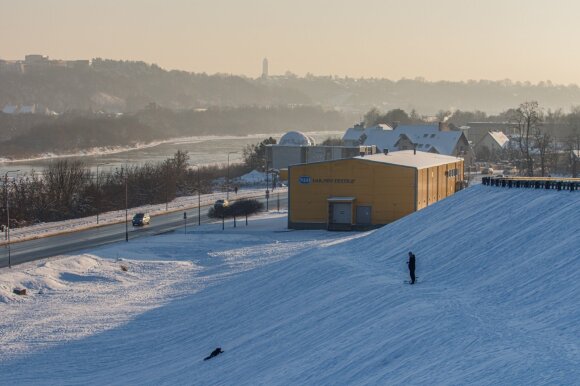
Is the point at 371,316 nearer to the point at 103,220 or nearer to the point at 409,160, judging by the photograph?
the point at 409,160

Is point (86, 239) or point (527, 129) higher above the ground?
point (527, 129)

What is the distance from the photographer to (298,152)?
302 feet

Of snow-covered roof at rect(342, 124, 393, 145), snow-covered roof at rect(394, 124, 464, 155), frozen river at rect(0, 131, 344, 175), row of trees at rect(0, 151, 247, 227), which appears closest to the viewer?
row of trees at rect(0, 151, 247, 227)

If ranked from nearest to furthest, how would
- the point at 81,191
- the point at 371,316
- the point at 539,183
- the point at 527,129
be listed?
1. the point at 371,316
2. the point at 539,183
3. the point at 81,191
4. the point at 527,129

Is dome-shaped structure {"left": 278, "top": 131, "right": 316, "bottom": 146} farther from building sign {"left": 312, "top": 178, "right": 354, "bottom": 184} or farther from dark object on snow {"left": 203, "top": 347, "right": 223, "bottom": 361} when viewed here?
dark object on snow {"left": 203, "top": 347, "right": 223, "bottom": 361}

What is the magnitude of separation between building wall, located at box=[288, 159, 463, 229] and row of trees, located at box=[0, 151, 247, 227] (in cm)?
1268

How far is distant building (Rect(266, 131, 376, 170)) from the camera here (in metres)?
83.3

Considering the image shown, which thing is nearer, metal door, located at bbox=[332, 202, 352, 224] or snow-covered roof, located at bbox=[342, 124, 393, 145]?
metal door, located at bbox=[332, 202, 352, 224]

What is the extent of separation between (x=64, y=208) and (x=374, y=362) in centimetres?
5082

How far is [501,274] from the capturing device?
23.2 meters

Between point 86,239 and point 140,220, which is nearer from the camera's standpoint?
point 86,239

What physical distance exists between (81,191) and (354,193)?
30434 mm

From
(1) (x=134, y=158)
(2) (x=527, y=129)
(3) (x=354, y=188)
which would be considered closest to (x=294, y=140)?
(2) (x=527, y=129)

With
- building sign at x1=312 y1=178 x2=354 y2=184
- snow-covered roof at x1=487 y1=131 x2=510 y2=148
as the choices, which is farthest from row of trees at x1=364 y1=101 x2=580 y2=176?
building sign at x1=312 y1=178 x2=354 y2=184
